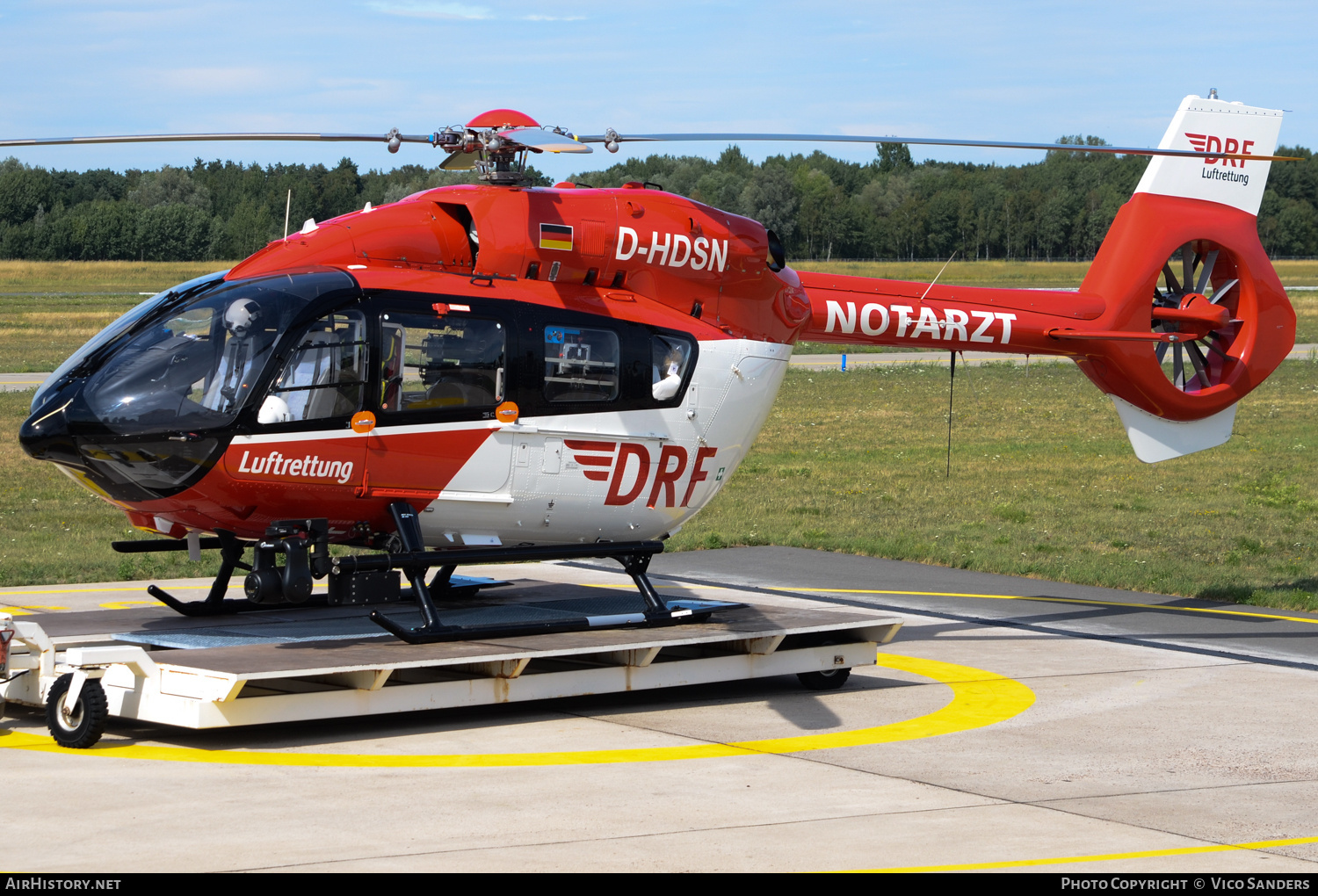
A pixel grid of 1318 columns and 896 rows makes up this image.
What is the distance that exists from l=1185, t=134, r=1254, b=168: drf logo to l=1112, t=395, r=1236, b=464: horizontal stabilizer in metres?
2.53

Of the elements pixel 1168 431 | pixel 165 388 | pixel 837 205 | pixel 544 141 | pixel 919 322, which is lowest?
pixel 1168 431

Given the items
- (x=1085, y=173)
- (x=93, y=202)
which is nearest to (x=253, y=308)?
(x=93, y=202)

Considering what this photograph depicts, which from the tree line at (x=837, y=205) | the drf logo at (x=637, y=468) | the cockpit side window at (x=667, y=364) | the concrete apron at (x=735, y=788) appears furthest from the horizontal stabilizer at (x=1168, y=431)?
the tree line at (x=837, y=205)

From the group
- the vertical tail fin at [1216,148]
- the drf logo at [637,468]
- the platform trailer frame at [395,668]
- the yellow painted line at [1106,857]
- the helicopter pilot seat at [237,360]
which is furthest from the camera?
the vertical tail fin at [1216,148]

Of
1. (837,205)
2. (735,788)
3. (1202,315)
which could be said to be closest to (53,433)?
(735,788)

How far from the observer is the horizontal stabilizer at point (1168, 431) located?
47.5 ft

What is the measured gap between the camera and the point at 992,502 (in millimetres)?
21438

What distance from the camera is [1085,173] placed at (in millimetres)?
118375

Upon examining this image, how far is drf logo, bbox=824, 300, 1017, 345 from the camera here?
13016 millimetres

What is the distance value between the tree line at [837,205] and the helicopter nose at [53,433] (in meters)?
59.8

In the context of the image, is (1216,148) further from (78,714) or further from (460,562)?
(78,714)

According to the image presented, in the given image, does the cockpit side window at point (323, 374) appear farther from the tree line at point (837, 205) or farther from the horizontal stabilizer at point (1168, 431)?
the tree line at point (837, 205)

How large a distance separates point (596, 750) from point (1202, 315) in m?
8.44

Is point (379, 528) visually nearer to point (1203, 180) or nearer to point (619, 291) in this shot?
point (619, 291)
